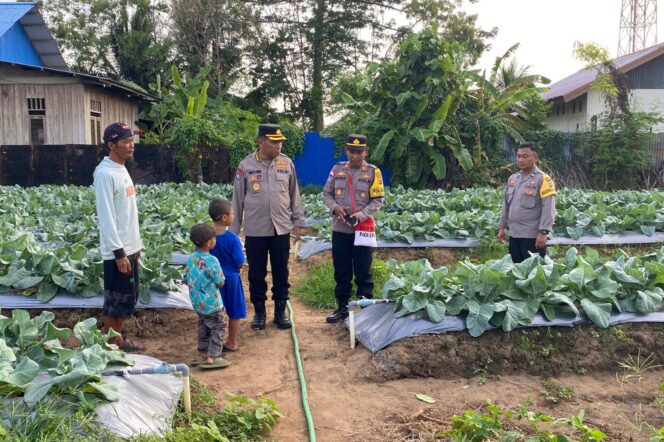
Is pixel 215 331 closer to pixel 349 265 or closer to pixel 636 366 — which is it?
pixel 349 265

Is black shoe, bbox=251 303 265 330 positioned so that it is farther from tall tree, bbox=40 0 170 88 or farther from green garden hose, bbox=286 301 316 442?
tall tree, bbox=40 0 170 88

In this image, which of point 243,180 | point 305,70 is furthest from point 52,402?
point 305,70

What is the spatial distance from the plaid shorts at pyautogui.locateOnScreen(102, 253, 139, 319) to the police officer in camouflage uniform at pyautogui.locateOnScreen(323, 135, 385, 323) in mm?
1967

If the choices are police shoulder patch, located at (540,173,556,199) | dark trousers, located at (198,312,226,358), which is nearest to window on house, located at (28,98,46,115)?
dark trousers, located at (198,312,226,358)

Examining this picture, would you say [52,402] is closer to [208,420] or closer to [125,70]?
[208,420]

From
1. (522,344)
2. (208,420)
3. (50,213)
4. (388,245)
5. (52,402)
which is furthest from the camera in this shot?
(50,213)

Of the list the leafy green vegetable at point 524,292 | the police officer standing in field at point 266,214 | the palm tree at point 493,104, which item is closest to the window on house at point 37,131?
the palm tree at point 493,104

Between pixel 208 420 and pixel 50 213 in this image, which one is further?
pixel 50 213

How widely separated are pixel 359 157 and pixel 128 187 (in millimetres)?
2237

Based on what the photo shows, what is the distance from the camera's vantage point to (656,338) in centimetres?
443

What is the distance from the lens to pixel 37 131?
63.3ft

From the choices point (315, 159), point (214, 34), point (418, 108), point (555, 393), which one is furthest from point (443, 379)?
point (214, 34)

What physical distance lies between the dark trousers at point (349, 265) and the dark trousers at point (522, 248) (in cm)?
165

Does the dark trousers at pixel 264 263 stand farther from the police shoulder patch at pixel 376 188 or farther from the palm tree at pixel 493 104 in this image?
the palm tree at pixel 493 104
